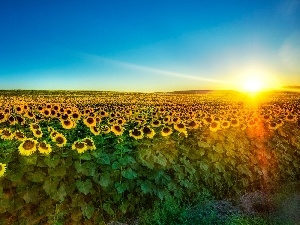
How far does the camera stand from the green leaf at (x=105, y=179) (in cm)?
579

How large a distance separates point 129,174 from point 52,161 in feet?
3.38

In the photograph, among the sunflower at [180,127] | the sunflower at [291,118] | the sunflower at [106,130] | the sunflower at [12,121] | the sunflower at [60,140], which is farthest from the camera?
the sunflower at [291,118]

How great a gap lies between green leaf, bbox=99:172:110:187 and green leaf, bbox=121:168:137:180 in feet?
0.71

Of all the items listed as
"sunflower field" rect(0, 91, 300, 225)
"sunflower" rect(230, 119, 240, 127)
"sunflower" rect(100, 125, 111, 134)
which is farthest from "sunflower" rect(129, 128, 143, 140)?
"sunflower" rect(230, 119, 240, 127)

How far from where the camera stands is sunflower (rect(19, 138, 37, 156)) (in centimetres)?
547

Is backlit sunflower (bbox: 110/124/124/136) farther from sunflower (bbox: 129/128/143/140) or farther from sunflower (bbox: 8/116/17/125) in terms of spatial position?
sunflower (bbox: 8/116/17/125)

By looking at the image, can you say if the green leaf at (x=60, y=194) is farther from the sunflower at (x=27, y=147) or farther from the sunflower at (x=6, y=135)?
the sunflower at (x=6, y=135)

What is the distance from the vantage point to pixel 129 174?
5973 mm

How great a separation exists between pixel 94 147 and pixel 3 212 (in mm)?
1351

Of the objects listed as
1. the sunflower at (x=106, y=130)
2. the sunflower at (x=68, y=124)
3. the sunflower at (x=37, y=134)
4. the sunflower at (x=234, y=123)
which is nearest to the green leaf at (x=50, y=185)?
the sunflower at (x=37, y=134)

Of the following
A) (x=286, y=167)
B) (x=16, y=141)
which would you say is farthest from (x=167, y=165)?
(x=286, y=167)

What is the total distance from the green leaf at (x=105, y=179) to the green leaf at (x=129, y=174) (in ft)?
0.71

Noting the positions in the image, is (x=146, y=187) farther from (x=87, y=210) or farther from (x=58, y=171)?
(x=58, y=171)

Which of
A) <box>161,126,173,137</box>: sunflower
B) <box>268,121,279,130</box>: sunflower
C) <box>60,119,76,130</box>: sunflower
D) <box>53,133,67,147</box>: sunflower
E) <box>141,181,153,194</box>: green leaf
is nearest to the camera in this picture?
<box>53,133,67,147</box>: sunflower
